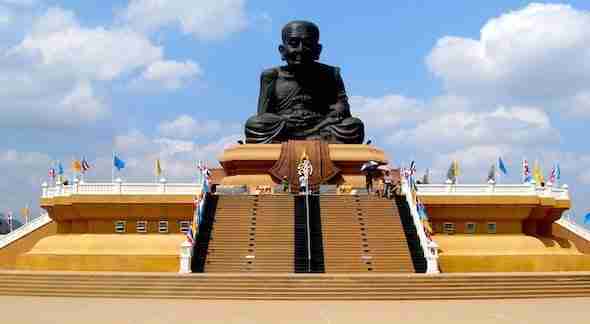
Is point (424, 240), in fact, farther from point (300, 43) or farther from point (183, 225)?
point (300, 43)

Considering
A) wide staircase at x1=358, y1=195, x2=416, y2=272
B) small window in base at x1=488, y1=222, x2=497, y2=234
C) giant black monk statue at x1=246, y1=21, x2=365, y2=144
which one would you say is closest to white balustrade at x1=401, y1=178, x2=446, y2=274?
wide staircase at x1=358, y1=195, x2=416, y2=272

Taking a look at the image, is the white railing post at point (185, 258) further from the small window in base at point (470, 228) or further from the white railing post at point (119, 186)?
the small window in base at point (470, 228)

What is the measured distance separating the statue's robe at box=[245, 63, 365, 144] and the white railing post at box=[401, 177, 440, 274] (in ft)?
20.4

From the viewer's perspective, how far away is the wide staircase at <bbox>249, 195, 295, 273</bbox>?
64.3 ft

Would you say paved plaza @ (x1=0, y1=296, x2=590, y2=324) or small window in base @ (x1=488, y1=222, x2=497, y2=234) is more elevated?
small window in base @ (x1=488, y1=222, x2=497, y2=234)

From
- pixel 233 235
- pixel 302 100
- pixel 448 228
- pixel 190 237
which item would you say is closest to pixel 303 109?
pixel 302 100

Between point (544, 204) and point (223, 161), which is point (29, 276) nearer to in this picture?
point (223, 161)

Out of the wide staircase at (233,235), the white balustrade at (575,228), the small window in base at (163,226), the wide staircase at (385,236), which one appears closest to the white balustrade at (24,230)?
the small window in base at (163,226)

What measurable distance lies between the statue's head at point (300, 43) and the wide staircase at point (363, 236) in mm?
9176

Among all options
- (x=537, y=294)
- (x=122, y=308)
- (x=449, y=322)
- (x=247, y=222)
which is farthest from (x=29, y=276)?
(x=537, y=294)

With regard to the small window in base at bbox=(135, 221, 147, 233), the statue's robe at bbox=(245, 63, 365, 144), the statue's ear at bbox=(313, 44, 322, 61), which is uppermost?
the statue's ear at bbox=(313, 44, 322, 61)

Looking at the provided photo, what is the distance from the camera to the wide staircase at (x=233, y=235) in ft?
64.9

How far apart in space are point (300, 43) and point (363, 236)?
12291 millimetres

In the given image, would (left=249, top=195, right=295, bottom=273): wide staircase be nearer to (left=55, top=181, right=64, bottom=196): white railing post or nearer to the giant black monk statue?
the giant black monk statue
